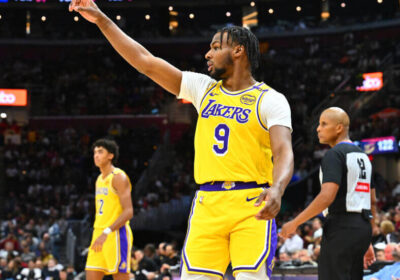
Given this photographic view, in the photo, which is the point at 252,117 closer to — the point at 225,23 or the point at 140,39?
the point at 140,39

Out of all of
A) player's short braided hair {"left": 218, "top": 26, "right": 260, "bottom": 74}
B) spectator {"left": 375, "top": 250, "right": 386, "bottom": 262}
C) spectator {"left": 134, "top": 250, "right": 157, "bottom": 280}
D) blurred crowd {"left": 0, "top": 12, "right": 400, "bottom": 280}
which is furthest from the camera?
blurred crowd {"left": 0, "top": 12, "right": 400, "bottom": 280}

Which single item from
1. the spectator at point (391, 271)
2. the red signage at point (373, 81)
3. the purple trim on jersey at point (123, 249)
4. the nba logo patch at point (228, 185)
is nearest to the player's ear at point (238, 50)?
the nba logo patch at point (228, 185)

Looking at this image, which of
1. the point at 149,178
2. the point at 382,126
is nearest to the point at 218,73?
the point at 382,126

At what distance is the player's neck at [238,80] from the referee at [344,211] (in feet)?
4.26

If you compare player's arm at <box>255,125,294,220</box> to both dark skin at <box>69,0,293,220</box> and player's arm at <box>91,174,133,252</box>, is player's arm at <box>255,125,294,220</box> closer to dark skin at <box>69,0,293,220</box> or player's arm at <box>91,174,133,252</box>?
dark skin at <box>69,0,293,220</box>

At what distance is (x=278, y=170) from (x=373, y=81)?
20620mm

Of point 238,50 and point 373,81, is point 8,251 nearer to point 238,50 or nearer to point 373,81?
point 373,81

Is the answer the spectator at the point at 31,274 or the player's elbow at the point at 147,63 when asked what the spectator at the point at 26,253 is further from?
the player's elbow at the point at 147,63

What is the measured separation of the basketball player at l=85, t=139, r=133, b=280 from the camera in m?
7.48

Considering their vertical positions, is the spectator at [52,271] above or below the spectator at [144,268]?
below

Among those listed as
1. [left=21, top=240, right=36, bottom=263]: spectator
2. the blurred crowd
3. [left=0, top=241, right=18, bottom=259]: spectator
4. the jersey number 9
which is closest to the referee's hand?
the jersey number 9

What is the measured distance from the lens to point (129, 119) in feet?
96.8

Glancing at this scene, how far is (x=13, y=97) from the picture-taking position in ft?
86.5

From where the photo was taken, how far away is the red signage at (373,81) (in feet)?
75.6
